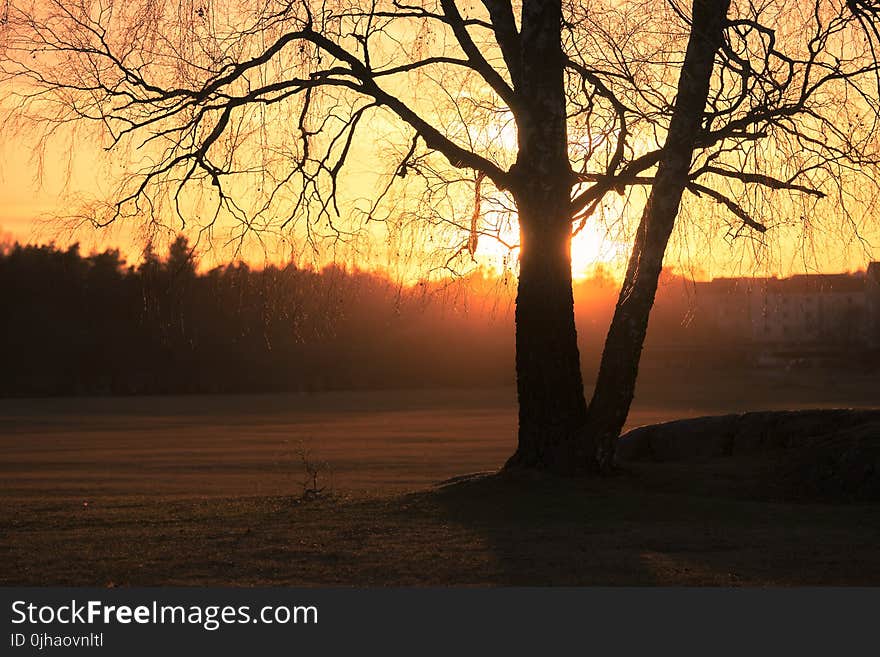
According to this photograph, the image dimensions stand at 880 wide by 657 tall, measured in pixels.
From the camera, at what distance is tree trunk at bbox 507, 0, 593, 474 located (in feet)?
43.4

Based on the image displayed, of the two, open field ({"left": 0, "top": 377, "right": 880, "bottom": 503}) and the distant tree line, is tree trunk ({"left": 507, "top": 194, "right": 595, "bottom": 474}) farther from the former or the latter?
the distant tree line

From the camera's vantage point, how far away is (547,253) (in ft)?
43.6

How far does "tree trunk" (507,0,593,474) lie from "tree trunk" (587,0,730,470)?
0.29 m

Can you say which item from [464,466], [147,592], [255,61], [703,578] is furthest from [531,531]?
[464,466]

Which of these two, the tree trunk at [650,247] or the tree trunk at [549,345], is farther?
the tree trunk at [549,345]

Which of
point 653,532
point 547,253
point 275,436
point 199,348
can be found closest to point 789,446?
point 547,253

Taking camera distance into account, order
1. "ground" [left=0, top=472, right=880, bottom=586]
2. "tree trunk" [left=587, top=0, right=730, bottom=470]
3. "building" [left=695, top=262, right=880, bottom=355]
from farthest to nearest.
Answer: "building" [left=695, top=262, right=880, bottom=355], "tree trunk" [left=587, top=0, right=730, bottom=470], "ground" [left=0, top=472, right=880, bottom=586]

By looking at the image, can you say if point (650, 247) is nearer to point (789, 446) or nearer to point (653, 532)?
point (653, 532)

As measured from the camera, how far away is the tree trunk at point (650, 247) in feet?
41.7

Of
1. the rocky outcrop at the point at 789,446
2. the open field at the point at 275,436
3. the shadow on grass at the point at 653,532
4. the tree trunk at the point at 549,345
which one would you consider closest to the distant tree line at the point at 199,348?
the open field at the point at 275,436

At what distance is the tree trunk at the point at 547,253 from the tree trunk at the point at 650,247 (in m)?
0.29

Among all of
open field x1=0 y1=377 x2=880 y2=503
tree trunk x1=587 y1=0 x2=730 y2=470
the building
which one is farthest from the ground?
the building

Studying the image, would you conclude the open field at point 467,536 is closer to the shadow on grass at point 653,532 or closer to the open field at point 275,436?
the shadow on grass at point 653,532

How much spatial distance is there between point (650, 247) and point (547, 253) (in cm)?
108
